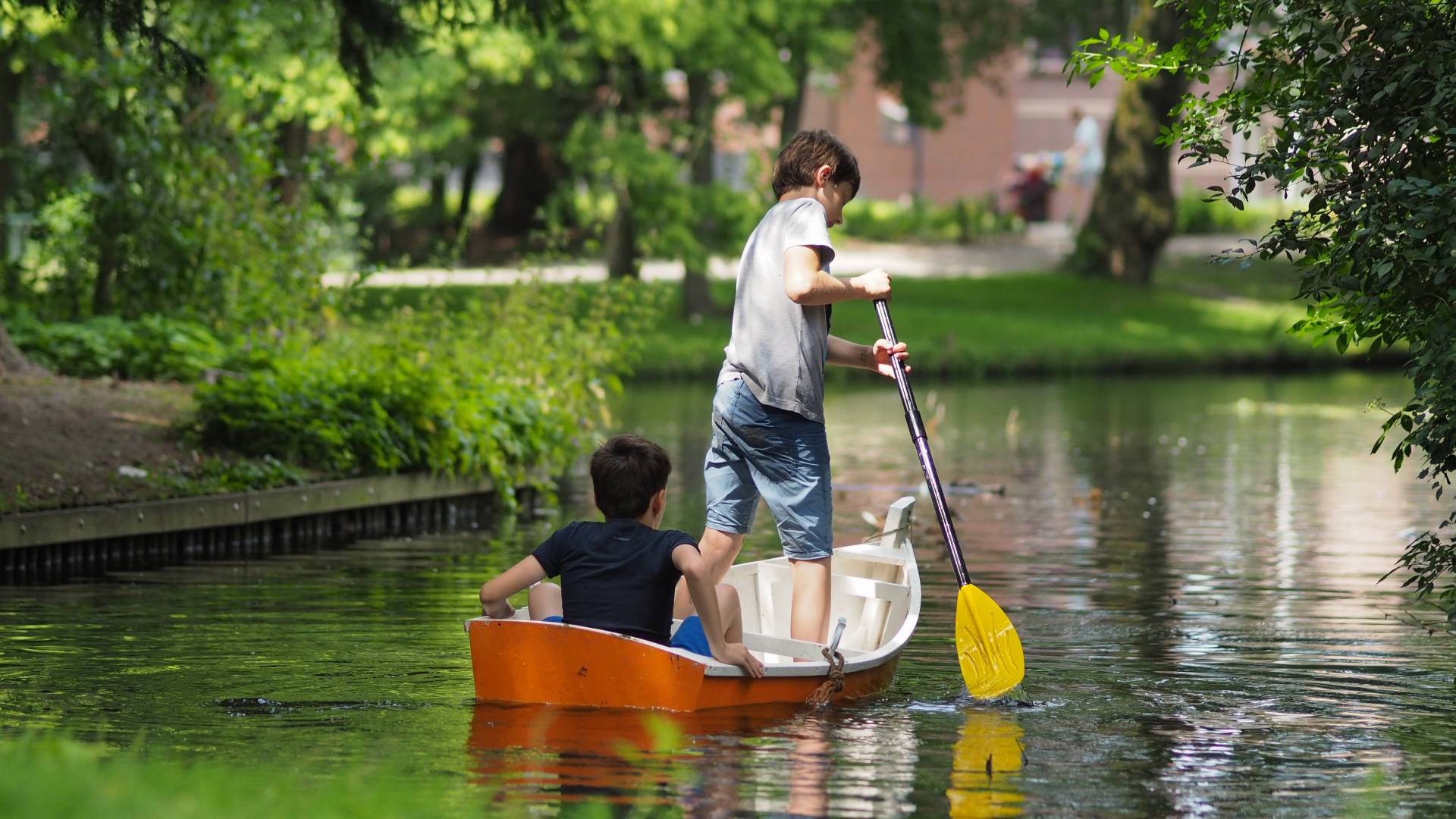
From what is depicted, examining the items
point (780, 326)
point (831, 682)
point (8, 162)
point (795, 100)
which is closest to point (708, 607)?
point (831, 682)

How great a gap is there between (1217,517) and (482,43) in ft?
55.9

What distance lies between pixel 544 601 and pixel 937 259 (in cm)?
3850

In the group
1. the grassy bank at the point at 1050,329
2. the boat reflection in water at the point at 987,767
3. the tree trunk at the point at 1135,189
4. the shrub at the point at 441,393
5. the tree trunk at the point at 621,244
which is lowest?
the boat reflection in water at the point at 987,767

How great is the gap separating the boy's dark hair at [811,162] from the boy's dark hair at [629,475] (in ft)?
4.02

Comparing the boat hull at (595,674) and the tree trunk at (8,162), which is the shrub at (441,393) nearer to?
the tree trunk at (8,162)

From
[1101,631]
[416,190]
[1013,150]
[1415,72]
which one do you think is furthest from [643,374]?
[1013,150]

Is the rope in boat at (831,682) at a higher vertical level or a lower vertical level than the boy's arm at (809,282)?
lower

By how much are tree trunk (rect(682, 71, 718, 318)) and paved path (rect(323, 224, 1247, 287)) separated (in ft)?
15.9

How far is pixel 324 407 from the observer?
14.1 metres

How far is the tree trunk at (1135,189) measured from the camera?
37594 mm

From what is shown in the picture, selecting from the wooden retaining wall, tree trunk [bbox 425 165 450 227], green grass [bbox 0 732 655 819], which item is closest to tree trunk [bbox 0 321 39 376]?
the wooden retaining wall

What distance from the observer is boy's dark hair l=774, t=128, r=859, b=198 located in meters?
7.98

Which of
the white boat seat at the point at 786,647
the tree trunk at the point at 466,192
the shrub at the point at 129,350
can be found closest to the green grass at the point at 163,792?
the white boat seat at the point at 786,647

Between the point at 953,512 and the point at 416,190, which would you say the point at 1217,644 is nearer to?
the point at 953,512
